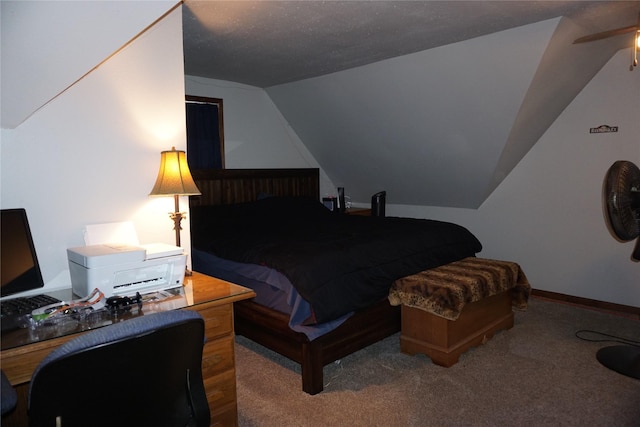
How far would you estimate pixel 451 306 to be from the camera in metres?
2.80

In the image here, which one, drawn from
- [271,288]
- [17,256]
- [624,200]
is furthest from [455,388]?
[17,256]

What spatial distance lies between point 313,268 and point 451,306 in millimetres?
948

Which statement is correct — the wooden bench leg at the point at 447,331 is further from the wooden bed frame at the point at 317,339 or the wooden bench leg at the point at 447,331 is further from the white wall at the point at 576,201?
the white wall at the point at 576,201

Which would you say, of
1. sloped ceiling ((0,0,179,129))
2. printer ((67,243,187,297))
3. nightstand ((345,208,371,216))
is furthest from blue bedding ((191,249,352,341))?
nightstand ((345,208,371,216))

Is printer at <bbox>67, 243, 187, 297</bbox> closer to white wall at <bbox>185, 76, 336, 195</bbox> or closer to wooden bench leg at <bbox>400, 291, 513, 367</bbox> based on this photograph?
wooden bench leg at <bbox>400, 291, 513, 367</bbox>

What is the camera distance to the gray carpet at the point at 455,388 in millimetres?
2328

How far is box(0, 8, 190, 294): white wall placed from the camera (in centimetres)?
202

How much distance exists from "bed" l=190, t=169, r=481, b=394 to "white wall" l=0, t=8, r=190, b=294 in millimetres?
671

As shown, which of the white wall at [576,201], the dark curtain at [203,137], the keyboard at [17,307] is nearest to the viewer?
the keyboard at [17,307]

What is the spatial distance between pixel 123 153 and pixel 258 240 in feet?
4.18

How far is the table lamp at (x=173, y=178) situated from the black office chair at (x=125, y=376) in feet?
3.66

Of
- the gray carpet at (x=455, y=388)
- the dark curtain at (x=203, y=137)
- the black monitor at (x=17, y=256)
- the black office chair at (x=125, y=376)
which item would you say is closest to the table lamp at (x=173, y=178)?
the black monitor at (x=17, y=256)

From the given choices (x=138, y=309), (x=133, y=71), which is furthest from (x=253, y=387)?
(x=133, y=71)

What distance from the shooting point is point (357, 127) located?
478 cm
